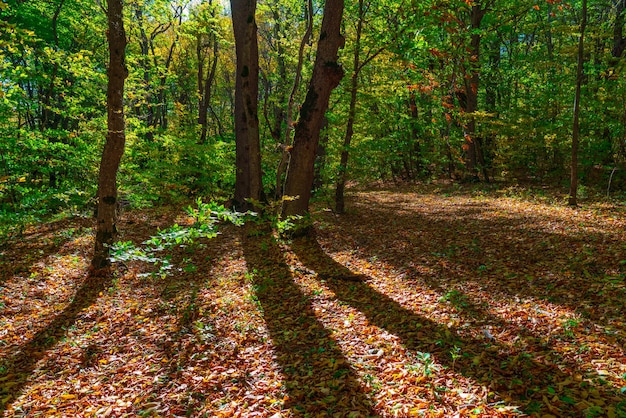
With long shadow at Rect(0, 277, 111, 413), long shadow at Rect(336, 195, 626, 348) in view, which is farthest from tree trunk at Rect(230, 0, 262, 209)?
long shadow at Rect(0, 277, 111, 413)

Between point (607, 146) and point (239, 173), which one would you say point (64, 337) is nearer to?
point (239, 173)

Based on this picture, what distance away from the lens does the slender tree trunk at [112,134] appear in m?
5.84

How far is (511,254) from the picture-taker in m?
6.29

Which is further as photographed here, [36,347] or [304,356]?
[36,347]

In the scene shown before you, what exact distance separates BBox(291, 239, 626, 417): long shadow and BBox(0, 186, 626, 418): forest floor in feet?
Result: 0.06

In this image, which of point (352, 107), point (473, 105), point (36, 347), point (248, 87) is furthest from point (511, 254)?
point (473, 105)

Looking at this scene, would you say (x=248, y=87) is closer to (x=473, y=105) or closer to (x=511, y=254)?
(x=511, y=254)

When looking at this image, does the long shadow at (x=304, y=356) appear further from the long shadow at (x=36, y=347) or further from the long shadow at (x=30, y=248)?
the long shadow at (x=30, y=248)

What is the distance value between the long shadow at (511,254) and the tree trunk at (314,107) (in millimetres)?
1917

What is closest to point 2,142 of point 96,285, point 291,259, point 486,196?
point 96,285

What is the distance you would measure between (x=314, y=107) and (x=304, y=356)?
5409 mm

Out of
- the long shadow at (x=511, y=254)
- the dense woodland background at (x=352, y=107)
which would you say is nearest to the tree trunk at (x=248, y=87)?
the dense woodland background at (x=352, y=107)

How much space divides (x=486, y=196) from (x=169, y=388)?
12.3 metres

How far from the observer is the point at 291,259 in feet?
25.0
